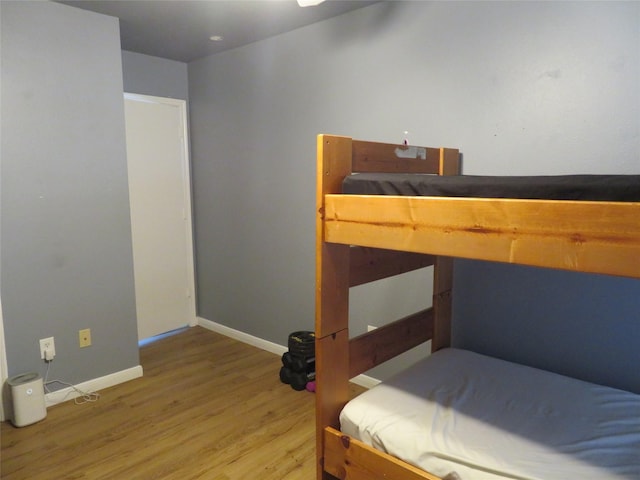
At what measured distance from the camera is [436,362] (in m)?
1.90

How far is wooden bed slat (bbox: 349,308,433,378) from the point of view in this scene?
5.68ft

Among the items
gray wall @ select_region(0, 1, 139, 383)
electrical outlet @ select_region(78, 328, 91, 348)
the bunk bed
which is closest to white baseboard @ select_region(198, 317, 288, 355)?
gray wall @ select_region(0, 1, 139, 383)

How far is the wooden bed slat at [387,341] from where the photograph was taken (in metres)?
1.73

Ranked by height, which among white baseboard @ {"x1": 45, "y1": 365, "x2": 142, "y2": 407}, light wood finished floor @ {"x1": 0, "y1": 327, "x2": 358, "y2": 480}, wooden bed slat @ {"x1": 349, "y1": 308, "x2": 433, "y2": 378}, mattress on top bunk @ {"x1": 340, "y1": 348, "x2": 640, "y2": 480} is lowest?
light wood finished floor @ {"x1": 0, "y1": 327, "x2": 358, "y2": 480}

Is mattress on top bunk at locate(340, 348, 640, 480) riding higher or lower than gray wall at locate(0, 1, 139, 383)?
lower

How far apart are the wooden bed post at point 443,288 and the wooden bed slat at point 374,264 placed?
0.27 metres

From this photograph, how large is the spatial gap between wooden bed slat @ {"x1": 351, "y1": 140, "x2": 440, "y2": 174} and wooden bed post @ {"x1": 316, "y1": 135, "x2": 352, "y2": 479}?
0.08m

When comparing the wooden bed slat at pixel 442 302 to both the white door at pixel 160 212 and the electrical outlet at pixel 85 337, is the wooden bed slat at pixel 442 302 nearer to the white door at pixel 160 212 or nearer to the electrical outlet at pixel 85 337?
the electrical outlet at pixel 85 337

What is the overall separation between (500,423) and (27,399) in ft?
7.81

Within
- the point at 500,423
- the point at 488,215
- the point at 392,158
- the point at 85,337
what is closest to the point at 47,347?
the point at 85,337

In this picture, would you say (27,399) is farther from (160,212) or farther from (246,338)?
(160,212)

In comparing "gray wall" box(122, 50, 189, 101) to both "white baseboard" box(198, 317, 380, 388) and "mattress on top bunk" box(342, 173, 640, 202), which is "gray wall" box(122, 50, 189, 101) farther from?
"mattress on top bunk" box(342, 173, 640, 202)

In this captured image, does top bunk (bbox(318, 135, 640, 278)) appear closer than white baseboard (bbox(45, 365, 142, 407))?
Yes

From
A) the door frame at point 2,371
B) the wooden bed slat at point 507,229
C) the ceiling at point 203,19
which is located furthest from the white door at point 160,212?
the wooden bed slat at point 507,229
